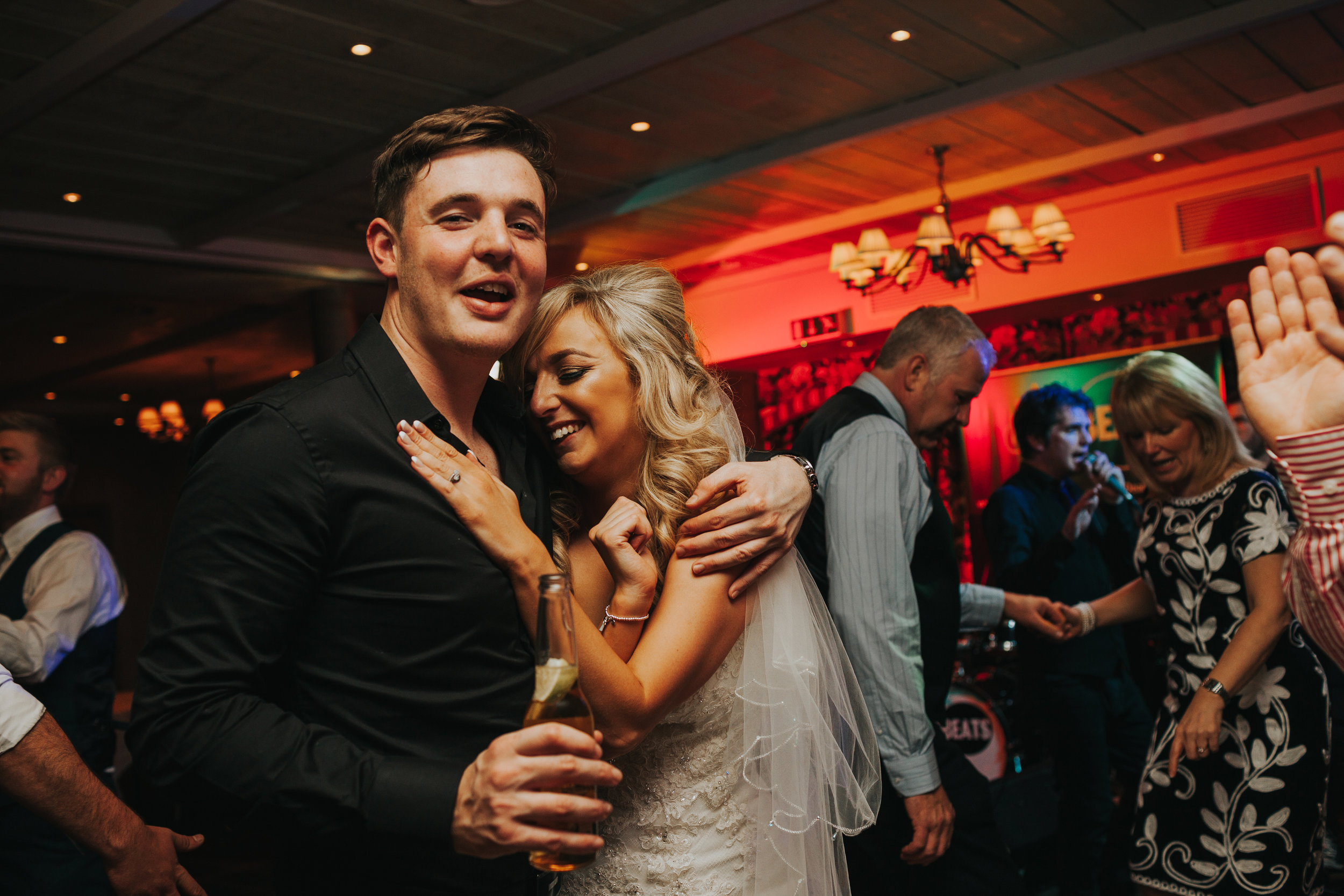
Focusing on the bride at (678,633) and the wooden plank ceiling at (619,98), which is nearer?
the bride at (678,633)

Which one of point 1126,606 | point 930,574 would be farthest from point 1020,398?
point 930,574

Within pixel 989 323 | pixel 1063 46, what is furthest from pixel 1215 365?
pixel 1063 46

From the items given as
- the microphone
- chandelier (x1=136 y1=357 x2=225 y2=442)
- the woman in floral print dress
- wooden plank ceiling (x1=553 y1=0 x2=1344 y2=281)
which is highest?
wooden plank ceiling (x1=553 y1=0 x2=1344 y2=281)

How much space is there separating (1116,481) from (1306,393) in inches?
131

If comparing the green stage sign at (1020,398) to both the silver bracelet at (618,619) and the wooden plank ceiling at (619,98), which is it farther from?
the silver bracelet at (618,619)

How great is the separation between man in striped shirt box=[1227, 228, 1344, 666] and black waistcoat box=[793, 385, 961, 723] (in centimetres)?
128

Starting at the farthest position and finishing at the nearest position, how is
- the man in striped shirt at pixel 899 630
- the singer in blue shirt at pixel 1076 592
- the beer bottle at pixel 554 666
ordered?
the singer in blue shirt at pixel 1076 592
the man in striped shirt at pixel 899 630
the beer bottle at pixel 554 666

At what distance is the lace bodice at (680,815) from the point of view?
5.69 ft

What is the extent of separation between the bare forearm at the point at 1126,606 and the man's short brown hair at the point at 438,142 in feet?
8.48

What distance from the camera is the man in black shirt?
3.67 ft

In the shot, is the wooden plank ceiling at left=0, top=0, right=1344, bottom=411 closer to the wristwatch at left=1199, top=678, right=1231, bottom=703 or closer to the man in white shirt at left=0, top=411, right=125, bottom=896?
the man in white shirt at left=0, top=411, right=125, bottom=896

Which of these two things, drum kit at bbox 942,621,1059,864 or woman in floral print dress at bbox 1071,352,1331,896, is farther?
drum kit at bbox 942,621,1059,864

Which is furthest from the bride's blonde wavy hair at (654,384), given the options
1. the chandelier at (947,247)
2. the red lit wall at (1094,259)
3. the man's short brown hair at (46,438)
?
the red lit wall at (1094,259)

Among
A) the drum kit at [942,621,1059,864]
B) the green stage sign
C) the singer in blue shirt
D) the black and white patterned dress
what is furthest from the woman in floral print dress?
the green stage sign
